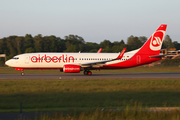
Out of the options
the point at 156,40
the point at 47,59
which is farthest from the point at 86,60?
the point at 156,40

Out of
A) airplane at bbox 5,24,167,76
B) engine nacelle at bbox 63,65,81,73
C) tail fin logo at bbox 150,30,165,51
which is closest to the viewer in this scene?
engine nacelle at bbox 63,65,81,73

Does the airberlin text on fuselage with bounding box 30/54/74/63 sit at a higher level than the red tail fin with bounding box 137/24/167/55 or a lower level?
lower

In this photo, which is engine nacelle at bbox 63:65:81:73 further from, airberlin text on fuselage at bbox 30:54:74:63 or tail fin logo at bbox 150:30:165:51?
tail fin logo at bbox 150:30:165:51

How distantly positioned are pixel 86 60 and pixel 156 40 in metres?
12.1

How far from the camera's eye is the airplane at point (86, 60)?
31.6 metres

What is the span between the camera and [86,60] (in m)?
33.2

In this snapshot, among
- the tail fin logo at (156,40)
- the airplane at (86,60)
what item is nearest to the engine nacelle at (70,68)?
the airplane at (86,60)

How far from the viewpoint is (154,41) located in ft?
115

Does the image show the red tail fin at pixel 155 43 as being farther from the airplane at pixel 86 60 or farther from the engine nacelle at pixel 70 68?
the engine nacelle at pixel 70 68

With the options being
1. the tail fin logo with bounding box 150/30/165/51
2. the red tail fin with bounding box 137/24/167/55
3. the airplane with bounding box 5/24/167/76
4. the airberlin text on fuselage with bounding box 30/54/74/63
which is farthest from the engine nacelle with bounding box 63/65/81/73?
the tail fin logo with bounding box 150/30/165/51

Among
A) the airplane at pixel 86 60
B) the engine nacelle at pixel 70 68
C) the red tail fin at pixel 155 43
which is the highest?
the red tail fin at pixel 155 43

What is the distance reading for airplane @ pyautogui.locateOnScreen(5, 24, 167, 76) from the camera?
31641 millimetres

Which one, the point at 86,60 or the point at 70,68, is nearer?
the point at 70,68

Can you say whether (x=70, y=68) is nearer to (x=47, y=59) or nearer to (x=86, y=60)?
(x=86, y=60)
